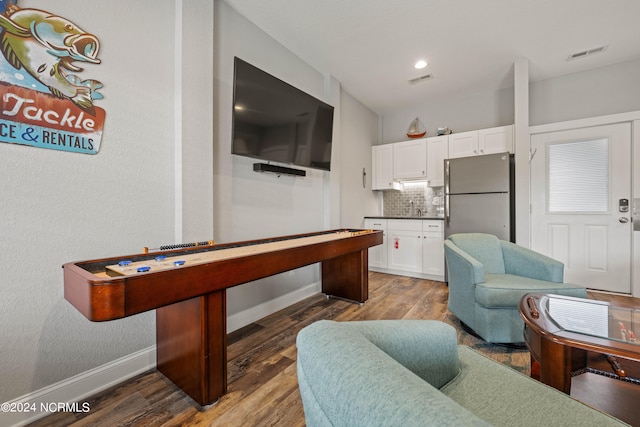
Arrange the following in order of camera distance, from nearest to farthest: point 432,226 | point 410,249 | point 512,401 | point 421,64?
point 512,401 → point 421,64 → point 432,226 → point 410,249

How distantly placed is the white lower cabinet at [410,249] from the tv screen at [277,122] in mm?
1717

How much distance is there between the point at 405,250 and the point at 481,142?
1.90 m

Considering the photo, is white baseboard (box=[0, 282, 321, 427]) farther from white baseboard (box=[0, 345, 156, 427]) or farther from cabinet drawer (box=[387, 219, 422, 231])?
cabinet drawer (box=[387, 219, 422, 231])

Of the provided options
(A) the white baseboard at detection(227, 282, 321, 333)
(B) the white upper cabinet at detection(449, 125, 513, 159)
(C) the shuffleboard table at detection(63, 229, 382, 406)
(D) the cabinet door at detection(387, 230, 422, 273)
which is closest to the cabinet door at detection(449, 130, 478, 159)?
(B) the white upper cabinet at detection(449, 125, 513, 159)

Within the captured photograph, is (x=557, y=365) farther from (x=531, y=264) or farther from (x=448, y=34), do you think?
(x=448, y=34)

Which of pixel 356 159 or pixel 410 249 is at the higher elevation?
pixel 356 159

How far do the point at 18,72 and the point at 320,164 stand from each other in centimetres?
234

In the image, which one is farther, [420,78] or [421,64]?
[420,78]

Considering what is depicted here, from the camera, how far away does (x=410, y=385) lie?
1.50ft

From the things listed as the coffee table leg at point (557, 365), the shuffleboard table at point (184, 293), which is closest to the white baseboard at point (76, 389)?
the shuffleboard table at point (184, 293)

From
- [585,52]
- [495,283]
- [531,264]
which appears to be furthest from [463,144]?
[495,283]

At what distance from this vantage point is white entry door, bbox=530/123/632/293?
10.5 feet

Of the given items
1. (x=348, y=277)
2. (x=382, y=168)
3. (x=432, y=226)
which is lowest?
(x=348, y=277)

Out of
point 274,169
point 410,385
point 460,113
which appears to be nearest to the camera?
point 410,385
